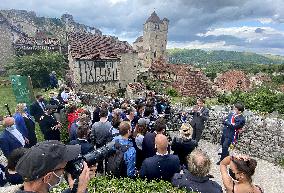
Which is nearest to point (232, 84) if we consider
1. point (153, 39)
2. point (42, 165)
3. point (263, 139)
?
point (263, 139)

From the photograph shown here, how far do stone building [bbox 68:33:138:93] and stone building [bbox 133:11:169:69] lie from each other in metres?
26.2

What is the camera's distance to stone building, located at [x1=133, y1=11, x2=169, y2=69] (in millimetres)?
64062

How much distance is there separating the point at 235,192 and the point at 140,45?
6760 cm

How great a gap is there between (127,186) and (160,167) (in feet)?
2.25

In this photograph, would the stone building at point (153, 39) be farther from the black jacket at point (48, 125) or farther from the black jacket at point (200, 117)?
the black jacket at point (48, 125)

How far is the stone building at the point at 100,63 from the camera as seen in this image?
30875 mm

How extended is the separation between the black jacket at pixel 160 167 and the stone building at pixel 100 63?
26.5 metres

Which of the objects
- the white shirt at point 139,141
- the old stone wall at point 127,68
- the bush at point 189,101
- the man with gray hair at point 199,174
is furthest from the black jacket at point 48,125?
the old stone wall at point 127,68

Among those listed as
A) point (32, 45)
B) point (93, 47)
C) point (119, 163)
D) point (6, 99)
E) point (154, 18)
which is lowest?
point (6, 99)

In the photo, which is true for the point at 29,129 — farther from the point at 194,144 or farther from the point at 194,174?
the point at 194,174

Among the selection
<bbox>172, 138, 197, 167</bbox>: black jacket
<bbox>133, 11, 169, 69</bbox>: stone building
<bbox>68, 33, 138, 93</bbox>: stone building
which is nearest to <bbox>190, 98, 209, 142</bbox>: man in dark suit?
<bbox>172, 138, 197, 167</bbox>: black jacket

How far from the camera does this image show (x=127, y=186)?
16.0ft

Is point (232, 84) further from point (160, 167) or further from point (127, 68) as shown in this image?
point (160, 167)

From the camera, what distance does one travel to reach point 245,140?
11758 millimetres
